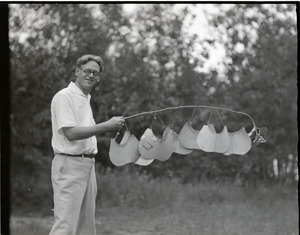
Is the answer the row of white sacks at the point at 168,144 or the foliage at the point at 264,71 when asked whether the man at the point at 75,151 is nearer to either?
the row of white sacks at the point at 168,144

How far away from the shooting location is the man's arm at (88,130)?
218cm

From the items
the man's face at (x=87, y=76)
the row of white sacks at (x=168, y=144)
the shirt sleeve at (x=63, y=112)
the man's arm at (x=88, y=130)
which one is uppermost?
the man's face at (x=87, y=76)

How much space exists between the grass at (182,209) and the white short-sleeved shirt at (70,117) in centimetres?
252

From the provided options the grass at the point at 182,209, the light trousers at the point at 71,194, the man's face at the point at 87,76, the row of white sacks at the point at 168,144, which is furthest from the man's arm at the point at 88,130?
the grass at the point at 182,209

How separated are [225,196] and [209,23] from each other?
232 centimetres

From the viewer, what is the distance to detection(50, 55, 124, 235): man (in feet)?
7.28

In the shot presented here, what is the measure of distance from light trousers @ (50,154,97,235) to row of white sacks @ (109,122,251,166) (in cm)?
27

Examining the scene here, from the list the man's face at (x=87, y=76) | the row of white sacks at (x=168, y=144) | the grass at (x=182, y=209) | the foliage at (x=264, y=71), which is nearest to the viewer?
the man's face at (x=87, y=76)

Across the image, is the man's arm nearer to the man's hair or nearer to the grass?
the man's hair

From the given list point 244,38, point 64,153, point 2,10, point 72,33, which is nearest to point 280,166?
point 244,38

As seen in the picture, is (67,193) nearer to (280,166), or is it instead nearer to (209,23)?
(209,23)

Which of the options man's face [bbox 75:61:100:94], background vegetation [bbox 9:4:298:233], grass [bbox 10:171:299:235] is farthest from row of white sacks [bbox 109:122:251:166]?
background vegetation [bbox 9:4:298:233]

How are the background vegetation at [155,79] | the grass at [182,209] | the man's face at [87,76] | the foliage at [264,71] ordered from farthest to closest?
the foliage at [264,71]
the background vegetation at [155,79]
the grass at [182,209]
the man's face at [87,76]

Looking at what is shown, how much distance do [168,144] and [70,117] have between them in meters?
0.63
